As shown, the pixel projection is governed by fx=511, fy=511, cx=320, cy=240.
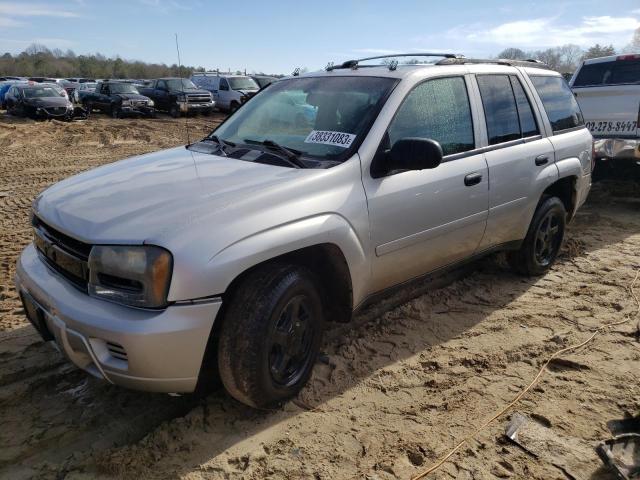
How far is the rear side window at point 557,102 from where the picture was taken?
4.52 m

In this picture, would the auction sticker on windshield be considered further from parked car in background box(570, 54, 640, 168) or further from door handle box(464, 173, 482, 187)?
parked car in background box(570, 54, 640, 168)

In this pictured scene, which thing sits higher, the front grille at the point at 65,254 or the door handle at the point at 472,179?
the door handle at the point at 472,179

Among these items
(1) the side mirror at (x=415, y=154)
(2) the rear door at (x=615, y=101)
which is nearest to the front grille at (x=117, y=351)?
(1) the side mirror at (x=415, y=154)

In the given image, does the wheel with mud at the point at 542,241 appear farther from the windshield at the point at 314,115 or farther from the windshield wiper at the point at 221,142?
the windshield wiper at the point at 221,142

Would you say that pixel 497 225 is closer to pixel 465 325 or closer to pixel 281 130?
pixel 465 325

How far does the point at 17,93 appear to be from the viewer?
1952 centimetres

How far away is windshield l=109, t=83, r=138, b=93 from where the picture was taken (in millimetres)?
22266

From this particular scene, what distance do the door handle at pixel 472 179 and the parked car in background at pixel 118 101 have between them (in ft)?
67.5

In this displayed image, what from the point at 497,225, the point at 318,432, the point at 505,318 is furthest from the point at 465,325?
the point at 318,432

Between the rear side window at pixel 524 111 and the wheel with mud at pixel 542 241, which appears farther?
the wheel with mud at pixel 542 241

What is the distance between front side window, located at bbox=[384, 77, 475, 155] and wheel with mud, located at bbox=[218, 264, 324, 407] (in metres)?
1.12

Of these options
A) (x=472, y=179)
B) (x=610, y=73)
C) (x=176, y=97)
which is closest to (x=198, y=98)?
(x=176, y=97)

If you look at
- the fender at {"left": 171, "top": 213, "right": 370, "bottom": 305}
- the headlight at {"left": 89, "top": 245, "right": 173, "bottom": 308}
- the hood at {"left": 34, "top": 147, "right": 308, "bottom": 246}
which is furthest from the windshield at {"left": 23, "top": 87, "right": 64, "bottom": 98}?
the fender at {"left": 171, "top": 213, "right": 370, "bottom": 305}

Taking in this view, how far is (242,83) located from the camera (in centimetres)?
2331
